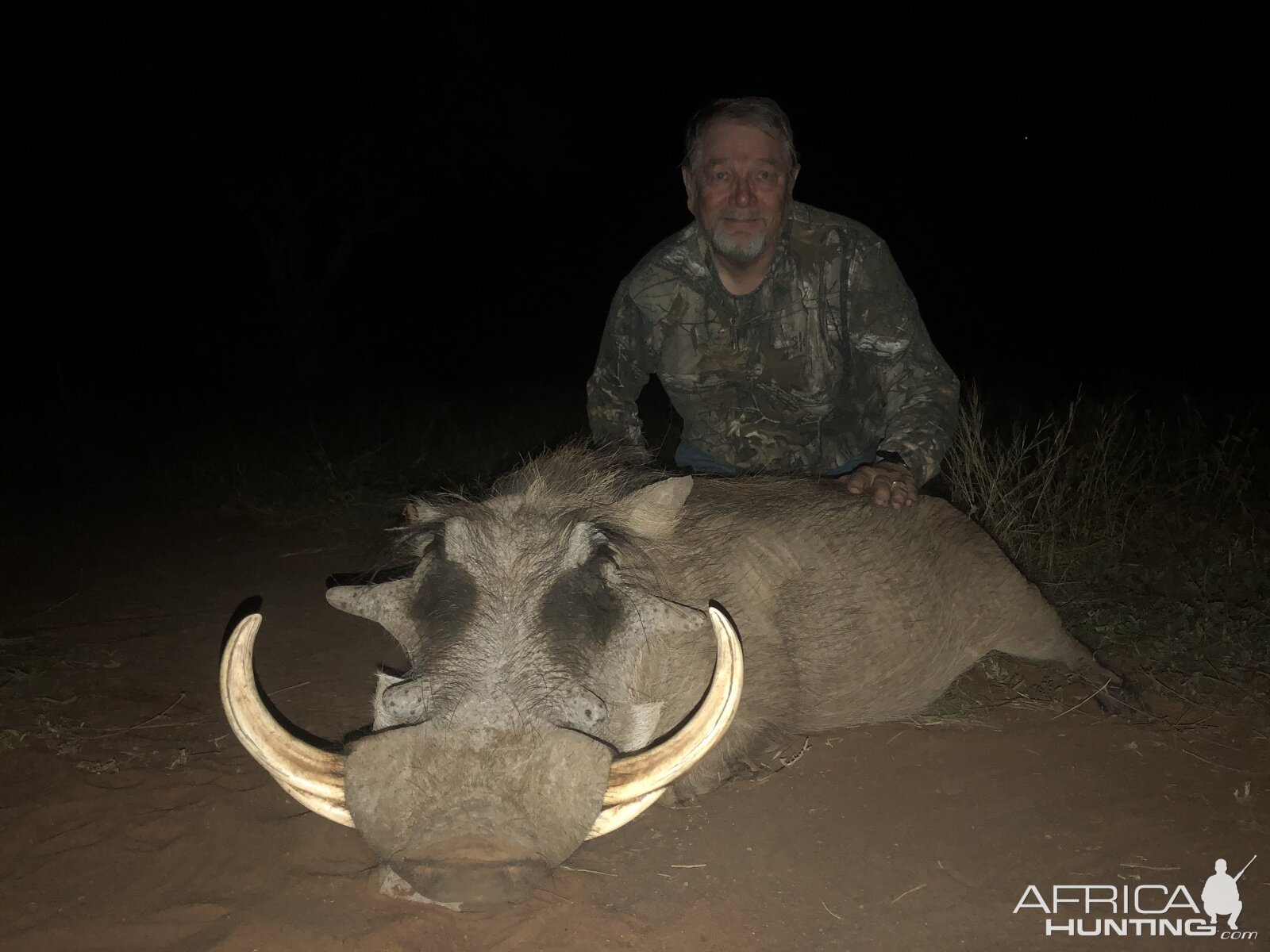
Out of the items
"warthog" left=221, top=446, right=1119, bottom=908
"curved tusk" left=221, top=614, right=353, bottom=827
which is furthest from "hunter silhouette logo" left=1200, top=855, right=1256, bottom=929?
"curved tusk" left=221, top=614, right=353, bottom=827

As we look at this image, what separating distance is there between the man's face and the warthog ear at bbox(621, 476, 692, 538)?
1223mm

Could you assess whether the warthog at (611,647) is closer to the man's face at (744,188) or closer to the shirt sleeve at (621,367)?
the shirt sleeve at (621,367)

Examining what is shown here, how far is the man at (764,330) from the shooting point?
3.26 meters

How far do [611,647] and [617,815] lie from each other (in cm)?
37

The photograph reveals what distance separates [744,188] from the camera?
3283 mm

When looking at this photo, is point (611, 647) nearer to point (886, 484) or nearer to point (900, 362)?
point (886, 484)

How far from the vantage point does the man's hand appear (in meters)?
2.59

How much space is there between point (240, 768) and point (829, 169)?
68.4ft

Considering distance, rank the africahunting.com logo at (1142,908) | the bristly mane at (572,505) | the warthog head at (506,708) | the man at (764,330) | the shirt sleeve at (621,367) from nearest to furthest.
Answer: the warthog head at (506,708)
the africahunting.com logo at (1142,908)
the bristly mane at (572,505)
the man at (764,330)
the shirt sleeve at (621,367)

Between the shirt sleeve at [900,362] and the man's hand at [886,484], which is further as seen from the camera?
the shirt sleeve at [900,362]

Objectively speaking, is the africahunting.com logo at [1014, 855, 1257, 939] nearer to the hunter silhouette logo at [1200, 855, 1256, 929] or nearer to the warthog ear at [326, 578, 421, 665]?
the hunter silhouette logo at [1200, 855, 1256, 929]

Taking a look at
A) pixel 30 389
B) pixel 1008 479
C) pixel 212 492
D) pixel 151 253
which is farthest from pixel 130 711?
pixel 151 253

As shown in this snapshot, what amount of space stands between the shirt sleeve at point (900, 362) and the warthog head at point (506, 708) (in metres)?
1.09

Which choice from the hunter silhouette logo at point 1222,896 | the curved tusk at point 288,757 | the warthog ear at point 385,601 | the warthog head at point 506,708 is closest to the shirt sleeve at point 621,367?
the warthog head at point 506,708
